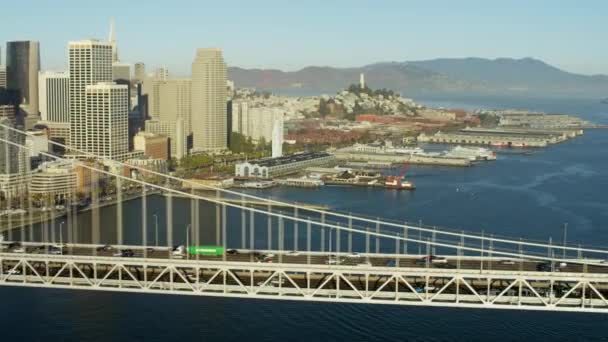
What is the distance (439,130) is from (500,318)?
20.1 metres

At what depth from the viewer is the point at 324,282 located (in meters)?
5.73

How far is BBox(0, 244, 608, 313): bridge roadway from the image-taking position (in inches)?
219

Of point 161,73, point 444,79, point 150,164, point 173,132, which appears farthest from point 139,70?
point 444,79

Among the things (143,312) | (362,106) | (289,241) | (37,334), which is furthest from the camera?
(362,106)

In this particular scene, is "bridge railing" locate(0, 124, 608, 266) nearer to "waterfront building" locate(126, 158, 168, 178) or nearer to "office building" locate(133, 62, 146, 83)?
"waterfront building" locate(126, 158, 168, 178)

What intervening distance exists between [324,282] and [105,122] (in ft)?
37.2

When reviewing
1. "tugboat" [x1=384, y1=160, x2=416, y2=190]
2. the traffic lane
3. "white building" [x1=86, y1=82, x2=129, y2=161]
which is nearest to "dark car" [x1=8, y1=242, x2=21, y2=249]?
the traffic lane

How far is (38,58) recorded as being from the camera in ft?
75.8

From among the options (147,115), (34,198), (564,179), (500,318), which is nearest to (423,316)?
(500,318)

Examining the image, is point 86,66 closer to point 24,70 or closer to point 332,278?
point 24,70

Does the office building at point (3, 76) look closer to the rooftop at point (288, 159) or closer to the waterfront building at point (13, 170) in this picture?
the rooftop at point (288, 159)

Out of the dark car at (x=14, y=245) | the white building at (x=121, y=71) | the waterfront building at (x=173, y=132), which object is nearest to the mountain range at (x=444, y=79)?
the white building at (x=121, y=71)

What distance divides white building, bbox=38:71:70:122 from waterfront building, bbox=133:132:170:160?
3.89 meters

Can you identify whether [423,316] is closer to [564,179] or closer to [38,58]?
[564,179]
